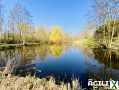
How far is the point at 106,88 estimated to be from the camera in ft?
30.1

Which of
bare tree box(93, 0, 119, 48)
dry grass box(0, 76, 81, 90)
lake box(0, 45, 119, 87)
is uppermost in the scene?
bare tree box(93, 0, 119, 48)

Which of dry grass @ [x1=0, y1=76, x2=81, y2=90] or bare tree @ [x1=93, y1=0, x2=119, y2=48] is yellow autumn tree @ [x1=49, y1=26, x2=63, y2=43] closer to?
bare tree @ [x1=93, y1=0, x2=119, y2=48]

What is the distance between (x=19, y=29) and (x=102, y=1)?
29.6 m

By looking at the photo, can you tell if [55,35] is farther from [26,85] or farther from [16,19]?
[26,85]

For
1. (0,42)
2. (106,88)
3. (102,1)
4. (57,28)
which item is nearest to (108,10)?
(102,1)

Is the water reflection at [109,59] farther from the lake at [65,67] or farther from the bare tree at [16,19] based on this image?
the bare tree at [16,19]

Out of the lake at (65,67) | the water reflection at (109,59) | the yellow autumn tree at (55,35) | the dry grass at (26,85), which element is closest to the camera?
the dry grass at (26,85)

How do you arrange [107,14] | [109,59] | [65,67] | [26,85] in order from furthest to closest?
[107,14] → [109,59] → [65,67] → [26,85]

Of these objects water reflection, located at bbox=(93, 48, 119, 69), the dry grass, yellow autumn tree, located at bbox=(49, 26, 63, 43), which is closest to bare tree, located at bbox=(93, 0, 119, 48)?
water reflection, located at bbox=(93, 48, 119, 69)

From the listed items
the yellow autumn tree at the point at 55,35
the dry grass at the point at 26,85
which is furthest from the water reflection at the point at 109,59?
the yellow autumn tree at the point at 55,35

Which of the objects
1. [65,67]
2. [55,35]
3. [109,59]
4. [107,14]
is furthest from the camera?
[55,35]

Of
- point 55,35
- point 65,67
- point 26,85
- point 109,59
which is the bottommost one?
point 65,67

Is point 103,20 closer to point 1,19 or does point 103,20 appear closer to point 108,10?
point 108,10

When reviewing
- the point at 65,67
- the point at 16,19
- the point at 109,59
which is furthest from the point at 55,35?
the point at 65,67
